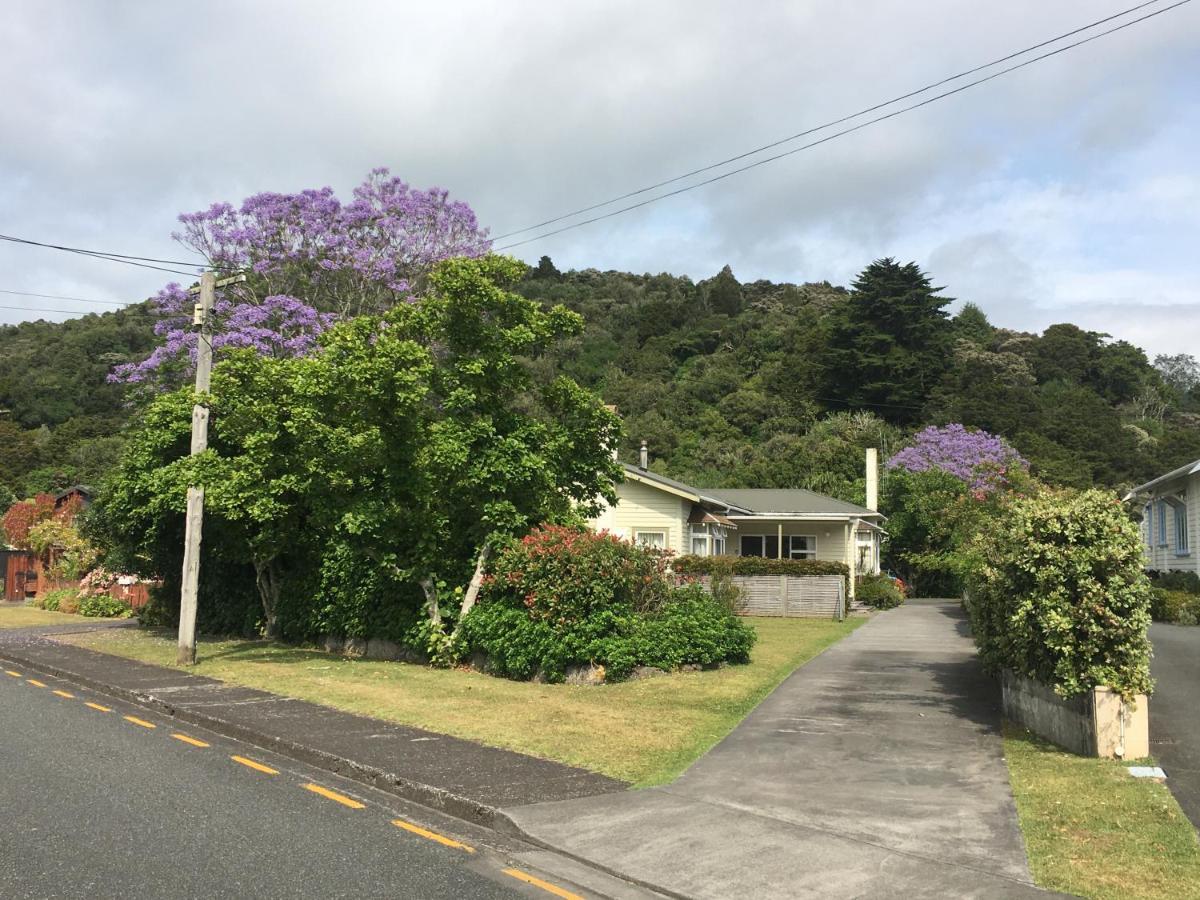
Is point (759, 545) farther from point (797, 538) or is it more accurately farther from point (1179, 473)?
point (1179, 473)

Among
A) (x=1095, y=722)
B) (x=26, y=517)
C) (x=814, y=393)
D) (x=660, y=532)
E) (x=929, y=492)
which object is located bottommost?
(x=1095, y=722)

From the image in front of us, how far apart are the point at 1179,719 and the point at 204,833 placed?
1003 cm

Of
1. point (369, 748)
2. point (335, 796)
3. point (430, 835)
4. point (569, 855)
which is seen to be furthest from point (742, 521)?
point (569, 855)

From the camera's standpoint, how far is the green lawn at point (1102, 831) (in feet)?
18.7

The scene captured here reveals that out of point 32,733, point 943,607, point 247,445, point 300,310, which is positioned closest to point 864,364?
point 943,607

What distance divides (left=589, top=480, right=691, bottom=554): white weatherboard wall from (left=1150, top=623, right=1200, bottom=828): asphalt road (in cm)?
1456

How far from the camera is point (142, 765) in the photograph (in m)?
8.95

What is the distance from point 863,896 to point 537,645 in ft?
28.8

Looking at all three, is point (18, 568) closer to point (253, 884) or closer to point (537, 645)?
point (537, 645)

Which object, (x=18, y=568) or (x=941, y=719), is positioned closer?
(x=941, y=719)

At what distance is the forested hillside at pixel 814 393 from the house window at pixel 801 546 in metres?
12.8

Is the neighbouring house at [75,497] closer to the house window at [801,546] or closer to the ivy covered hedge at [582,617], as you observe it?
the house window at [801,546]

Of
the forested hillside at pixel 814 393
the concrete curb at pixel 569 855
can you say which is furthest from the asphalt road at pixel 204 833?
the forested hillside at pixel 814 393

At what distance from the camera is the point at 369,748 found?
30.9 ft
